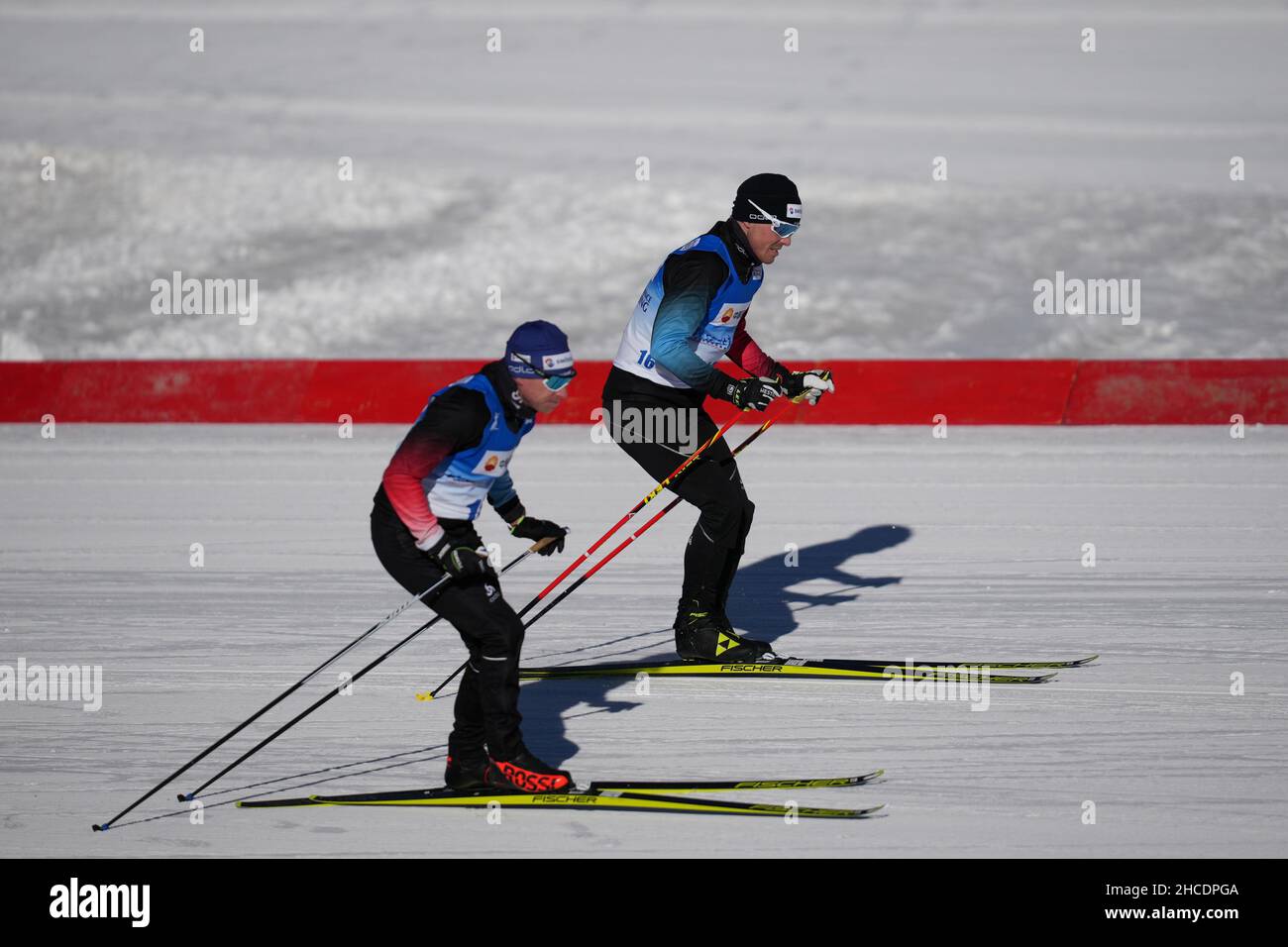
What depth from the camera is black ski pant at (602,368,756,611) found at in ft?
23.5

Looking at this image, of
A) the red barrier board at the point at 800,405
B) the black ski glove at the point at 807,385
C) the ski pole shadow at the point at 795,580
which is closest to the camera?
the black ski glove at the point at 807,385

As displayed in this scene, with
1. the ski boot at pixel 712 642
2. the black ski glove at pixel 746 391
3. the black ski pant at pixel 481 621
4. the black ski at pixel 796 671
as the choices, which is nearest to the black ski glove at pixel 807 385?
the black ski glove at pixel 746 391

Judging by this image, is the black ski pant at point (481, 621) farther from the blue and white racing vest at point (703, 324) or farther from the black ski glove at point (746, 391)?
the blue and white racing vest at point (703, 324)

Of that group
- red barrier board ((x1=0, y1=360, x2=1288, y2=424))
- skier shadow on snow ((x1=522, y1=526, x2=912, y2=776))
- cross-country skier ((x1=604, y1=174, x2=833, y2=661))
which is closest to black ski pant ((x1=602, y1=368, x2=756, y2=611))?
cross-country skier ((x1=604, y1=174, x2=833, y2=661))

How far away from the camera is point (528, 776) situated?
5609 millimetres

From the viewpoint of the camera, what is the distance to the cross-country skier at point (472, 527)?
17.4 ft

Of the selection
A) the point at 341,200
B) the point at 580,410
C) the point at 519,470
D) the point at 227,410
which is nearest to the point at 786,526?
the point at 519,470

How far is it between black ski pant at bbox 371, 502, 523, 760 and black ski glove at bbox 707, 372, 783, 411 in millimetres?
1723

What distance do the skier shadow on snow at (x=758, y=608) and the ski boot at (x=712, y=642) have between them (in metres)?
0.26

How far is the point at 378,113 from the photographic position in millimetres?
25797

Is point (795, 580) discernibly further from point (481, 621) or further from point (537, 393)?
point (537, 393)

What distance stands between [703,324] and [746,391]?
0.39 m

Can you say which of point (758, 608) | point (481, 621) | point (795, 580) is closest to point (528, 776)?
point (481, 621)
